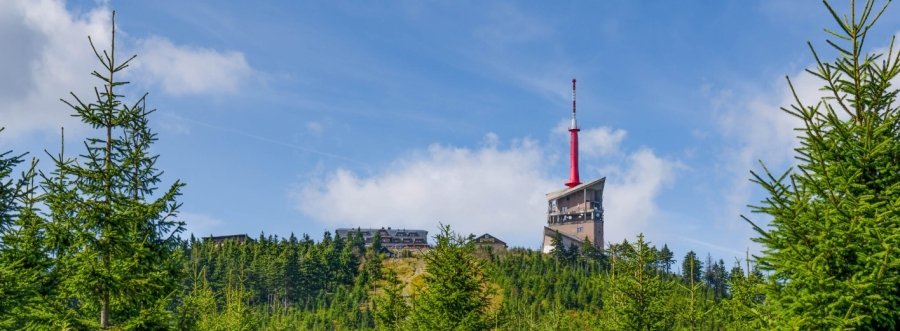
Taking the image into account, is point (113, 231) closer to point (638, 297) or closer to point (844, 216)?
point (844, 216)

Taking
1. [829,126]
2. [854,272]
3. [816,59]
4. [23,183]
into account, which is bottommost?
[854,272]

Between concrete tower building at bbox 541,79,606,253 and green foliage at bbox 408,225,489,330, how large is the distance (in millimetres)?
116837

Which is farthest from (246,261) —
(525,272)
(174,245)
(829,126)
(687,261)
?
(829,126)

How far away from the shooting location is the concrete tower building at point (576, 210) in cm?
14488

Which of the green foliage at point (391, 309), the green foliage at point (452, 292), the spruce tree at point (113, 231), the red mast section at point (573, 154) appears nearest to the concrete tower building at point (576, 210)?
the red mast section at point (573, 154)

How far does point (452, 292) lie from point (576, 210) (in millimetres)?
124075

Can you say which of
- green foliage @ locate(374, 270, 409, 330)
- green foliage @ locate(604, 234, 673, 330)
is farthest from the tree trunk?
green foliage @ locate(374, 270, 409, 330)

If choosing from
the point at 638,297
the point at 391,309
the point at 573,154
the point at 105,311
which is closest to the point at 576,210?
the point at 573,154

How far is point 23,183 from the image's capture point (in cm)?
1134

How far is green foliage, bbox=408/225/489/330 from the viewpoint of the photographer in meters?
26.9

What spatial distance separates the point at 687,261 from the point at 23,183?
132624 millimetres

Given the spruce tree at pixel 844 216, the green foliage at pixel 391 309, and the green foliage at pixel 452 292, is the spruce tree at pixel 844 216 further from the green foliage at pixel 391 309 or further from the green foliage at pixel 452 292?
the green foliage at pixel 391 309

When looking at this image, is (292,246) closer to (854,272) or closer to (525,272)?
(525,272)

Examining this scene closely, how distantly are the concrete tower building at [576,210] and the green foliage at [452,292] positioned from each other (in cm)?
11684
